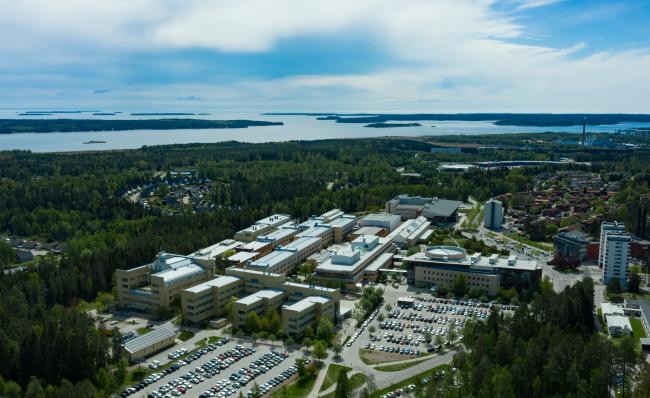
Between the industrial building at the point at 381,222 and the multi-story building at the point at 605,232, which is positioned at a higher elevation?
the multi-story building at the point at 605,232

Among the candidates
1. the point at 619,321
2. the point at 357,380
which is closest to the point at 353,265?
the point at 357,380

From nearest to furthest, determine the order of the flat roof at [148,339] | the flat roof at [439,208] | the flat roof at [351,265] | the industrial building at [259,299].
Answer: the flat roof at [148,339]
the industrial building at [259,299]
the flat roof at [351,265]
the flat roof at [439,208]

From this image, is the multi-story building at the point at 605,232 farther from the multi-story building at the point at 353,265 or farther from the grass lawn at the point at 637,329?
the multi-story building at the point at 353,265

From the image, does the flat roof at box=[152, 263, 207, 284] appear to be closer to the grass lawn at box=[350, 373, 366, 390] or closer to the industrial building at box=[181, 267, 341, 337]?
the industrial building at box=[181, 267, 341, 337]

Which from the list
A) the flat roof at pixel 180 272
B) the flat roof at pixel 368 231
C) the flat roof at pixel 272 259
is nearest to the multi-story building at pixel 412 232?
the flat roof at pixel 368 231

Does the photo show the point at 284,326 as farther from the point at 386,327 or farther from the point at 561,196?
the point at 561,196

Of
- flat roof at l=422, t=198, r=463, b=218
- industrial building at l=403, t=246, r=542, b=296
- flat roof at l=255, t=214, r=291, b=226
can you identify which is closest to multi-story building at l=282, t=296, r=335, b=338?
industrial building at l=403, t=246, r=542, b=296

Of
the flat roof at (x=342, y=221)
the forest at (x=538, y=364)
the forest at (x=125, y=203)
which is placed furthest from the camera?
the flat roof at (x=342, y=221)

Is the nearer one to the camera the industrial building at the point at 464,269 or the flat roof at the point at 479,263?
the industrial building at the point at 464,269
